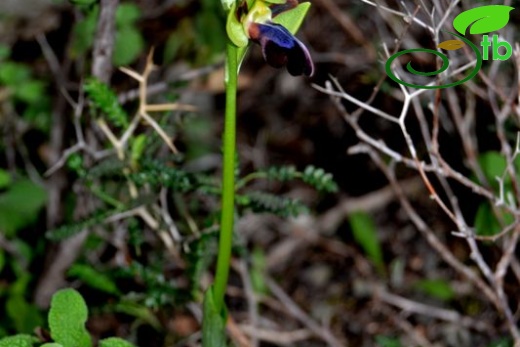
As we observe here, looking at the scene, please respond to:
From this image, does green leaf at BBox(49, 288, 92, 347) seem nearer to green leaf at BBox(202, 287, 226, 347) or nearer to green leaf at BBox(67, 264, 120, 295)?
green leaf at BBox(202, 287, 226, 347)

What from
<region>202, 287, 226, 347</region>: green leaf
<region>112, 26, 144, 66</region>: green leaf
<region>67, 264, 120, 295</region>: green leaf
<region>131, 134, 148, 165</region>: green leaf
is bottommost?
<region>67, 264, 120, 295</region>: green leaf

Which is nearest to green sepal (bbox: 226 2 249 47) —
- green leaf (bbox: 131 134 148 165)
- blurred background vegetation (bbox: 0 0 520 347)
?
blurred background vegetation (bbox: 0 0 520 347)

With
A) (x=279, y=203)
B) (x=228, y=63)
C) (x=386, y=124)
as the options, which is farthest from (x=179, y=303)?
(x=386, y=124)

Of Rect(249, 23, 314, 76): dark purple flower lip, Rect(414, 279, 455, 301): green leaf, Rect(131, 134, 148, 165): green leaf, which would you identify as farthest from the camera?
Rect(414, 279, 455, 301): green leaf

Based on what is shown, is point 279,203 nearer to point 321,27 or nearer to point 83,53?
point 83,53

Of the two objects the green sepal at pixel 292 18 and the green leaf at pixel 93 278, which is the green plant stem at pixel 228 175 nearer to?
the green sepal at pixel 292 18

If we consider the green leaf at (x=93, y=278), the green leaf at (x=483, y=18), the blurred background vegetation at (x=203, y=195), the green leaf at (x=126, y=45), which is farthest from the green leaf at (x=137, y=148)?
the green leaf at (x=483, y=18)
